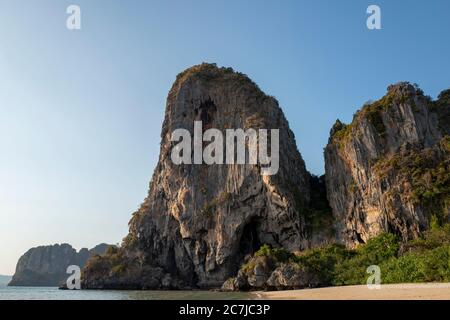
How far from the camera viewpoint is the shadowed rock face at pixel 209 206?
184 feet

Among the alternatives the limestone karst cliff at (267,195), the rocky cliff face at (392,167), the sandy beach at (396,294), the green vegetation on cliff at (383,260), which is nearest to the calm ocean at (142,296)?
the limestone karst cliff at (267,195)

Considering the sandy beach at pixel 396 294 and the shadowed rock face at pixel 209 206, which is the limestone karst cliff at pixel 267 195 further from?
the sandy beach at pixel 396 294

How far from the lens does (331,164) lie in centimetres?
5675

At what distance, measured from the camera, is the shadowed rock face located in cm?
5622

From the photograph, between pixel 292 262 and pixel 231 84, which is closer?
pixel 292 262

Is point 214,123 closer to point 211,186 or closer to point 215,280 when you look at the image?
point 211,186

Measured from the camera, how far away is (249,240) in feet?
195

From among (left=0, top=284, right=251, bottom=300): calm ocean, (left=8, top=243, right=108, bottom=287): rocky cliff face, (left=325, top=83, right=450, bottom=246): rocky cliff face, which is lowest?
(left=8, top=243, right=108, bottom=287): rocky cliff face

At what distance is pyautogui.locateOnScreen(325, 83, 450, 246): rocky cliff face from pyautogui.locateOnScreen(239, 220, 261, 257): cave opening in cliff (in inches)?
456

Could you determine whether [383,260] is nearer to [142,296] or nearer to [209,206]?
[142,296]

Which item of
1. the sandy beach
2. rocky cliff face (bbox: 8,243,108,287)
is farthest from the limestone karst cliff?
rocky cliff face (bbox: 8,243,108,287)

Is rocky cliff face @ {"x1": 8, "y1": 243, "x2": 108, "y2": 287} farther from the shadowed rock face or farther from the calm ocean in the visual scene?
the calm ocean

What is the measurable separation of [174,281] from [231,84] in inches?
1249
